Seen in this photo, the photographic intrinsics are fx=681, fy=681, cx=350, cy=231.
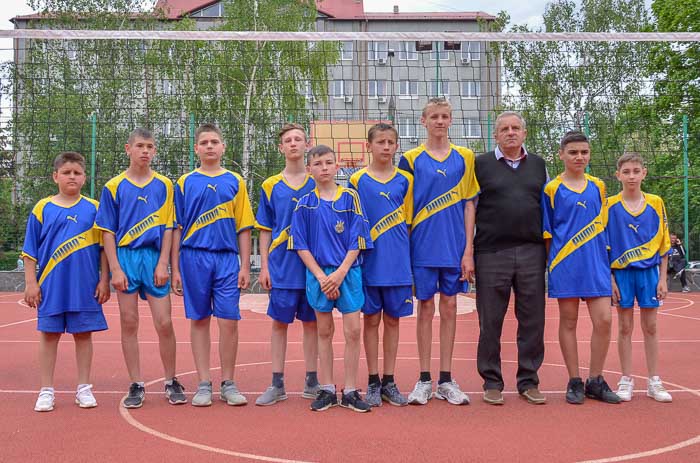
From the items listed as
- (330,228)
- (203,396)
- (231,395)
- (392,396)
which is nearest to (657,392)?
(392,396)

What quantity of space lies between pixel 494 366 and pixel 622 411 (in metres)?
0.88

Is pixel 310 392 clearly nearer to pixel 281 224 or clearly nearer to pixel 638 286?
pixel 281 224

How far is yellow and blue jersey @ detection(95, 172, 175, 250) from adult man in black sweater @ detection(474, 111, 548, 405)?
2.31 metres

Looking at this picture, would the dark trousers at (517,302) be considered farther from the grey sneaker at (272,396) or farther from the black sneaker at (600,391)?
the grey sneaker at (272,396)

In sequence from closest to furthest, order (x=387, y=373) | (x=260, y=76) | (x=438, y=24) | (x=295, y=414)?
(x=295, y=414) < (x=387, y=373) < (x=260, y=76) < (x=438, y=24)

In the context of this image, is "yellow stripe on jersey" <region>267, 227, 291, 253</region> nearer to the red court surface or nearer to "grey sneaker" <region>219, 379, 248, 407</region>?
"grey sneaker" <region>219, 379, 248, 407</region>

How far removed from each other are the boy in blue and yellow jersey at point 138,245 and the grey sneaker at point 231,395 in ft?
0.96

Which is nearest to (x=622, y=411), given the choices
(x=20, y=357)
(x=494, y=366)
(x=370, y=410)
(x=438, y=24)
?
(x=494, y=366)

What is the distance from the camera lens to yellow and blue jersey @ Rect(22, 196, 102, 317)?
15.5 ft

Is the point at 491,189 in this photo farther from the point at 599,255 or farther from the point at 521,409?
the point at 521,409

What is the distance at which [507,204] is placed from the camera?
16.0 feet

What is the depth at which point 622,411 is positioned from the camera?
4.57m

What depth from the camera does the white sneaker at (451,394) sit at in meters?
4.74

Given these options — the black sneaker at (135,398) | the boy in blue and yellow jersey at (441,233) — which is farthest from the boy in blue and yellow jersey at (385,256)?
the black sneaker at (135,398)
